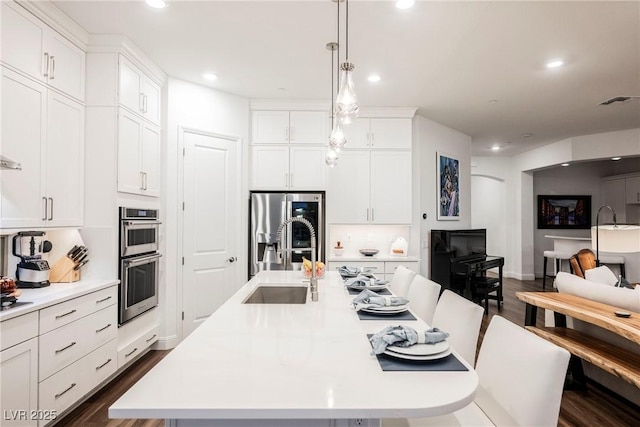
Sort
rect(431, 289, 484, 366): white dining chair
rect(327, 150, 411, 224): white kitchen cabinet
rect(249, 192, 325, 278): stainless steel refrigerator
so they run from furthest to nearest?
1. rect(327, 150, 411, 224): white kitchen cabinet
2. rect(249, 192, 325, 278): stainless steel refrigerator
3. rect(431, 289, 484, 366): white dining chair

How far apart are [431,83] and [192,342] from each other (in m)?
3.42

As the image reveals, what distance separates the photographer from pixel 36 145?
87.9 inches

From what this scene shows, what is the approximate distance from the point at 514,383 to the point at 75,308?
8.18ft

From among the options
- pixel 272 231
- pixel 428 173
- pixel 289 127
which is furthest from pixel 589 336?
pixel 289 127

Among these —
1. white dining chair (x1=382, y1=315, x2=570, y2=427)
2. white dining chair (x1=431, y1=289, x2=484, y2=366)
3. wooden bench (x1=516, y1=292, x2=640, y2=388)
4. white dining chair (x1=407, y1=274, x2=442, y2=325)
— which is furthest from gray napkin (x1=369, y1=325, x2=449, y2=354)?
wooden bench (x1=516, y1=292, x2=640, y2=388)

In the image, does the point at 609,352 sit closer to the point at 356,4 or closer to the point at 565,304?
→ the point at 565,304

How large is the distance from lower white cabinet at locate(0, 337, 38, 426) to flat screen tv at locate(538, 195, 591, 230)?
8.71 metres

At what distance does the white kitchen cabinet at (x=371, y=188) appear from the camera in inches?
169

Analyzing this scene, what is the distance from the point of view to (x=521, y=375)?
3.79ft

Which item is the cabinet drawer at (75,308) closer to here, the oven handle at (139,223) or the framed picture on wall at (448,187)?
the oven handle at (139,223)

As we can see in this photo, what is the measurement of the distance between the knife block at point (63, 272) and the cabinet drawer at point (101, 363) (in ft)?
1.90

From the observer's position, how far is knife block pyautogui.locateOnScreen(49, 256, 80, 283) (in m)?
2.51

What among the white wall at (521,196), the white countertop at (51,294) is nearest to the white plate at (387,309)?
the white countertop at (51,294)

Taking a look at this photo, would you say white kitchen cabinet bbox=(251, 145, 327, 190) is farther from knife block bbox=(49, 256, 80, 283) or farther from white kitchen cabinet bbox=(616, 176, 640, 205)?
white kitchen cabinet bbox=(616, 176, 640, 205)
